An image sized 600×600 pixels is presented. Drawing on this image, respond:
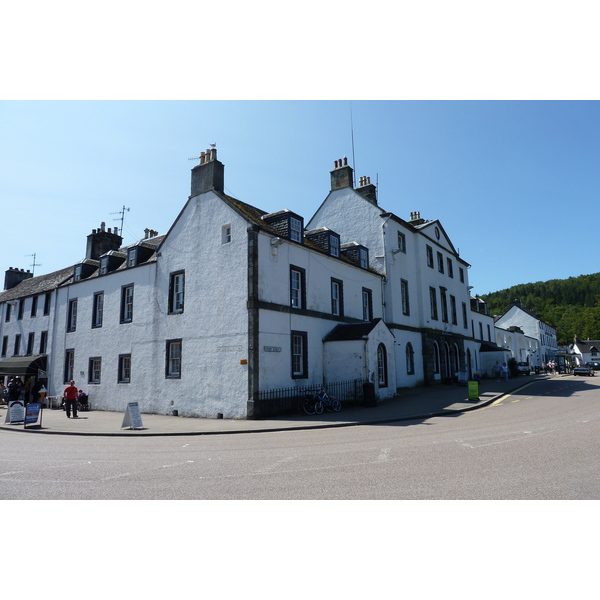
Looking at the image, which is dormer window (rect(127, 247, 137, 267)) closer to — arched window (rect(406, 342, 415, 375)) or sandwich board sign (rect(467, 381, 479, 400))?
arched window (rect(406, 342, 415, 375))

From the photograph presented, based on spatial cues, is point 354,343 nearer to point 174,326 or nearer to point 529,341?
point 174,326

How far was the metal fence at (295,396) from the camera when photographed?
17.0 m

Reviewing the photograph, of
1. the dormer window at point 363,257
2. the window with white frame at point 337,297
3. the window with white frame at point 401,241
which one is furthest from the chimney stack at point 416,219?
the window with white frame at point 337,297

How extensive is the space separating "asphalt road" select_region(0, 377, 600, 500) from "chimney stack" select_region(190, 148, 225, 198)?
39.7 ft

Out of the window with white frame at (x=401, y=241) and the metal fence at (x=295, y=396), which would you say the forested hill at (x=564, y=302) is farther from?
the metal fence at (x=295, y=396)

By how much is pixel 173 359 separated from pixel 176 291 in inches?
130

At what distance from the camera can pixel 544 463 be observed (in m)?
7.86

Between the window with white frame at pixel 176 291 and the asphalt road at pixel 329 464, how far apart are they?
8.20 m

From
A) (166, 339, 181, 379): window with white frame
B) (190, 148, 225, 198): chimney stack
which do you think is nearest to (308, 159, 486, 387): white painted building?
(190, 148, 225, 198): chimney stack

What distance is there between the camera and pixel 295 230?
21125 millimetres

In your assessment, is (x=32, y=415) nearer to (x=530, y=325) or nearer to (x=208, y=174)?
(x=208, y=174)

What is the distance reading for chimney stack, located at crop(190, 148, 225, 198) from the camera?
2067 cm

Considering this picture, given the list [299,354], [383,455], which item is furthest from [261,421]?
[383,455]

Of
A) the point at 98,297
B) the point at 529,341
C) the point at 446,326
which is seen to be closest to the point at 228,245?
the point at 98,297
